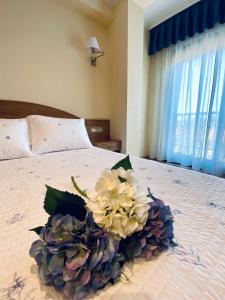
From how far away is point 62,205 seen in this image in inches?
16.1

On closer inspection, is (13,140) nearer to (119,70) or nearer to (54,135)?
(54,135)

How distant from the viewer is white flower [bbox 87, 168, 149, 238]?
1.32ft

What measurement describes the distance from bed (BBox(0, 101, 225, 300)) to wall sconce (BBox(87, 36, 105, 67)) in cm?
180

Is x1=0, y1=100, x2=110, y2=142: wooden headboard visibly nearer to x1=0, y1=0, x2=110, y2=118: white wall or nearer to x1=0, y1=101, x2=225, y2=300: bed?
x1=0, y1=0, x2=110, y2=118: white wall

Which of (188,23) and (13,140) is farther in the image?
(188,23)

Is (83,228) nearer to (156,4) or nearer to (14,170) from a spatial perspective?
(14,170)

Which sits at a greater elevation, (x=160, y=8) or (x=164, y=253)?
(x=160, y=8)

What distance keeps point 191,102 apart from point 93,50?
167cm

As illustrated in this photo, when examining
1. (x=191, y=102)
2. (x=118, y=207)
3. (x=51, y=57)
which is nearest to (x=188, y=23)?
(x=191, y=102)

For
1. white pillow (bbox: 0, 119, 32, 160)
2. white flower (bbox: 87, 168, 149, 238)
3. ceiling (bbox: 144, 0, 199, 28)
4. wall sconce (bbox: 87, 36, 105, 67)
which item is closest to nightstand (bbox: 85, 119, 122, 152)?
wall sconce (bbox: 87, 36, 105, 67)

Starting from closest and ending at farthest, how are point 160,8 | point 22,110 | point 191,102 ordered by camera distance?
1. point 22,110
2. point 160,8
3. point 191,102

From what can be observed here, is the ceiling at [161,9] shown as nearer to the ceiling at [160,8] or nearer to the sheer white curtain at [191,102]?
the ceiling at [160,8]

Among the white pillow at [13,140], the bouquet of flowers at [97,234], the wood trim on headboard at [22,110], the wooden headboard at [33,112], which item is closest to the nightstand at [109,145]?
the wooden headboard at [33,112]

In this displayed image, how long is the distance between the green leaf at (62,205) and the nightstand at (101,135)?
1.97m
